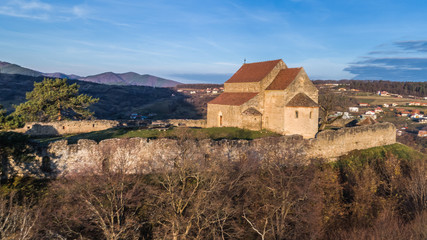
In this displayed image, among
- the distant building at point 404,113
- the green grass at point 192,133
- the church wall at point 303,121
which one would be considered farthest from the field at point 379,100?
the green grass at point 192,133

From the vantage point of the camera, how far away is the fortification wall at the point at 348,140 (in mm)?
23562

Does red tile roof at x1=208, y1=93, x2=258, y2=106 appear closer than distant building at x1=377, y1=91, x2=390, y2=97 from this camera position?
Yes

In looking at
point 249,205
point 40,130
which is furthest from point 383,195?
point 40,130

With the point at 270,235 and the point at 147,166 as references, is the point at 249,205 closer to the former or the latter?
the point at 270,235

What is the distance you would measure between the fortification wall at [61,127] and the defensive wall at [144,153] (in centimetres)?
1231

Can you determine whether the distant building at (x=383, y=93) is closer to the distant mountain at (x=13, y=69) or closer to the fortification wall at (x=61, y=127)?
the fortification wall at (x=61, y=127)

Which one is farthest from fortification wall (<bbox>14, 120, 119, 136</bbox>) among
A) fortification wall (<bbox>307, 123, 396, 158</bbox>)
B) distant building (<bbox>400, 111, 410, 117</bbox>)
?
distant building (<bbox>400, 111, 410, 117</bbox>)

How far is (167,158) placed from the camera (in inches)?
717

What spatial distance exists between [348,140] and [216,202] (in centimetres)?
1703

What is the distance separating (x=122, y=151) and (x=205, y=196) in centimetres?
670

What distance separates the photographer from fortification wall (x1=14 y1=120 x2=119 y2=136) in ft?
89.2

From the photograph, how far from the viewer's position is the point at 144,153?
18.2m

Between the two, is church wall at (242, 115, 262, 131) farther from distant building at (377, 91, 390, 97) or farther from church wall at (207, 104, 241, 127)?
distant building at (377, 91, 390, 97)

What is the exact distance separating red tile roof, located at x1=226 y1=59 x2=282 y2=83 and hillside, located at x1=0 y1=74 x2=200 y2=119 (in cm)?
4420
